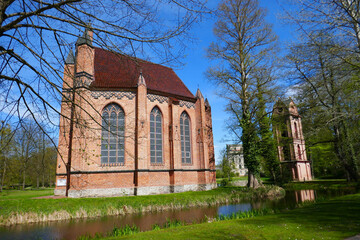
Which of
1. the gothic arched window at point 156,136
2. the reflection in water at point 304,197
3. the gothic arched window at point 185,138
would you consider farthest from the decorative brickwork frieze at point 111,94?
the reflection in water at point 304,197

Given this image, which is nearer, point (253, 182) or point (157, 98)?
point (253, 182)

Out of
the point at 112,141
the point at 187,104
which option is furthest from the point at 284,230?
the point at 187,104

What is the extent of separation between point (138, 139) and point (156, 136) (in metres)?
3.45

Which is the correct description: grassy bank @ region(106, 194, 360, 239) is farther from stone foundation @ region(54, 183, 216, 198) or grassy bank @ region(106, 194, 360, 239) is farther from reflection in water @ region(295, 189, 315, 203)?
stone foundation @ region(54, 183, 216, 198)

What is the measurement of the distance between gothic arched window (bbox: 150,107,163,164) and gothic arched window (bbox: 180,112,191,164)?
2.43 m

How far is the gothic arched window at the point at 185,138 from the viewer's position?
71.6 feet

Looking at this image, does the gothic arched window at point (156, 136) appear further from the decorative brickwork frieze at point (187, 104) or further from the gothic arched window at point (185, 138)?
the decorative brickwork frieze at point (187, 104)

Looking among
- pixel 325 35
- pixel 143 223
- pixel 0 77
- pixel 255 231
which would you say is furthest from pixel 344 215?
pixel 0 77

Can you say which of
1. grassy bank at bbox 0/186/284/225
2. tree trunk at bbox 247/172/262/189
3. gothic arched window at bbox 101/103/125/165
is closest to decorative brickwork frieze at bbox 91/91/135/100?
gothic arched window at bbox 101/103/125/165

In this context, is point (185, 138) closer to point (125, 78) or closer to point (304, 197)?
point (125, 78)

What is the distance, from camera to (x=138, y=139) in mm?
17281

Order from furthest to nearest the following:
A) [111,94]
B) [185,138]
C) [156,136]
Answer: [185,138] < [156,136] < [111,94]

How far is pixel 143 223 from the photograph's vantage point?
32.9ft

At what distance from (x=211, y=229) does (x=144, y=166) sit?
11964 mm
